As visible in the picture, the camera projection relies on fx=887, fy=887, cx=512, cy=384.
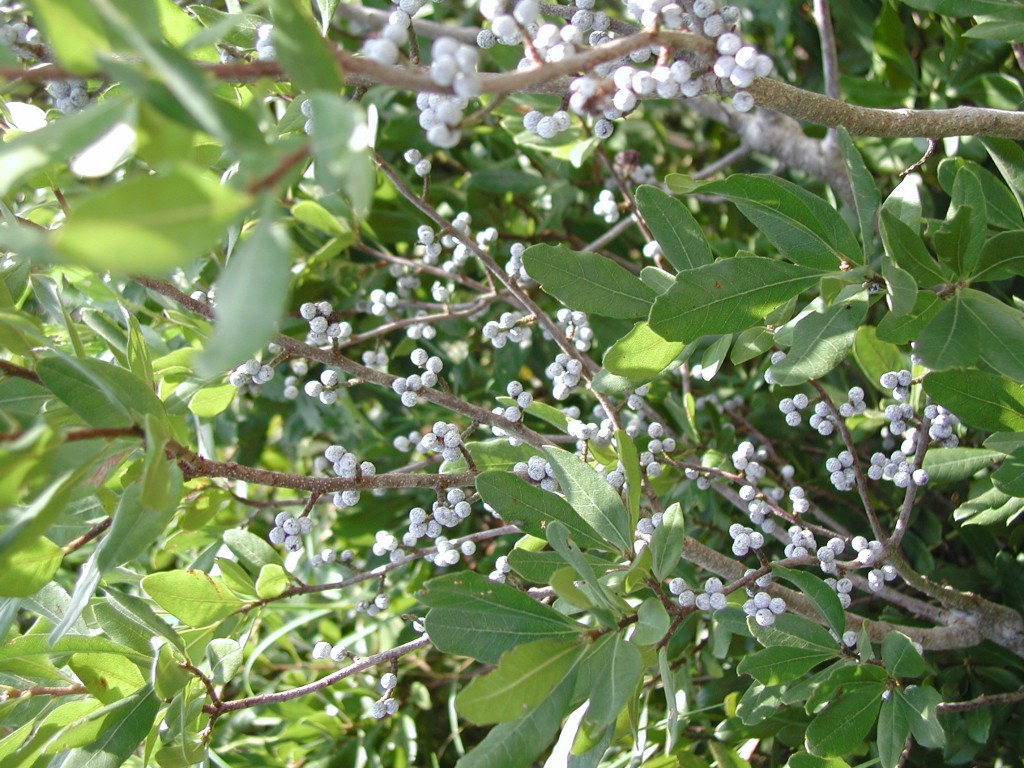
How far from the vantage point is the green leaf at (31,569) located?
39.3 inches

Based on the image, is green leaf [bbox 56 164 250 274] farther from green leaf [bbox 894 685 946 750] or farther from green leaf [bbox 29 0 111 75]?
green leaf [bbox 894 685 946 750]

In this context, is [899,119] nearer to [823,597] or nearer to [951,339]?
[951,339]

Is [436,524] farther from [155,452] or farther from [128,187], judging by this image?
[128,187]

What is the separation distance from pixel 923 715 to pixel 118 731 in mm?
998

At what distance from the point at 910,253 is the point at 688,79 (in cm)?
34

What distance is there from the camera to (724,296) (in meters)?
0.99

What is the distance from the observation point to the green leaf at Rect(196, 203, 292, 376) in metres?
0.47

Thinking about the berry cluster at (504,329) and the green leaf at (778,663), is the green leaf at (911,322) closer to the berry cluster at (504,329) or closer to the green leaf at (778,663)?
the green leaf at (778,663)

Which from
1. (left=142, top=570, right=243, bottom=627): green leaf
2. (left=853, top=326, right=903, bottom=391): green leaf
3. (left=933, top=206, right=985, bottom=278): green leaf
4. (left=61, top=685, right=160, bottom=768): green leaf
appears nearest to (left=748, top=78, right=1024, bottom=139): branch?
(left=933, top=206, right=985, bottom=278): green leaf

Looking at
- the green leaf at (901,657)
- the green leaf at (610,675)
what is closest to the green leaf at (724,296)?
the green leaf at (610,675)

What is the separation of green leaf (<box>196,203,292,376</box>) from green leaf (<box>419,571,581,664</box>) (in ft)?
1.63

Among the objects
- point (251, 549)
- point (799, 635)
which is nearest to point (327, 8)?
A: point (251, 549)

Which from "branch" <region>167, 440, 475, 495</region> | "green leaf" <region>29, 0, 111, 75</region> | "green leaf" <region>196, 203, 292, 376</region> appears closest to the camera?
"green leaf" <region>196, 203, 292, 376</region>

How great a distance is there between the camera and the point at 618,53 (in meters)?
A: 0.72
